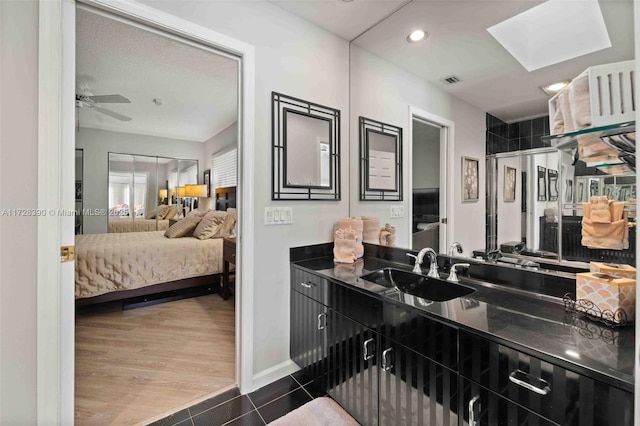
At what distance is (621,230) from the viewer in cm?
98

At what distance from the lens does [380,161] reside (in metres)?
2.11

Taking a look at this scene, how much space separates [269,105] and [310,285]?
48.4 inches

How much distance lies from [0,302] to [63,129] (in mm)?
776

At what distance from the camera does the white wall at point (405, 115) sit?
145 cm

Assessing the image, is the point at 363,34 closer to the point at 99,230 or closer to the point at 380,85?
the point at 380,85

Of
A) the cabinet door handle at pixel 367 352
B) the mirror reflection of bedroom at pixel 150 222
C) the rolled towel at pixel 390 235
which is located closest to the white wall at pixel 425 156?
the rolled towel at pixel 390 235

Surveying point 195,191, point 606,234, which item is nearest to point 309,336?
point 606,234

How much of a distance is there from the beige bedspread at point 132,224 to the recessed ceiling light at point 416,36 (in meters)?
5.41

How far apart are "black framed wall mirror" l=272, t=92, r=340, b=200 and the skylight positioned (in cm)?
118

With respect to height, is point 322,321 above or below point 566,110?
below

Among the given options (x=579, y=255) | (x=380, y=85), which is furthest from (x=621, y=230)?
(x=380, y=85)

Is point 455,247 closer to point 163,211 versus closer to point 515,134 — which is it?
point 515,134

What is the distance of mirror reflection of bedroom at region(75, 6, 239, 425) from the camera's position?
6.14 ft

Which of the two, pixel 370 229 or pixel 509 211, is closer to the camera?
pixel 509 211
